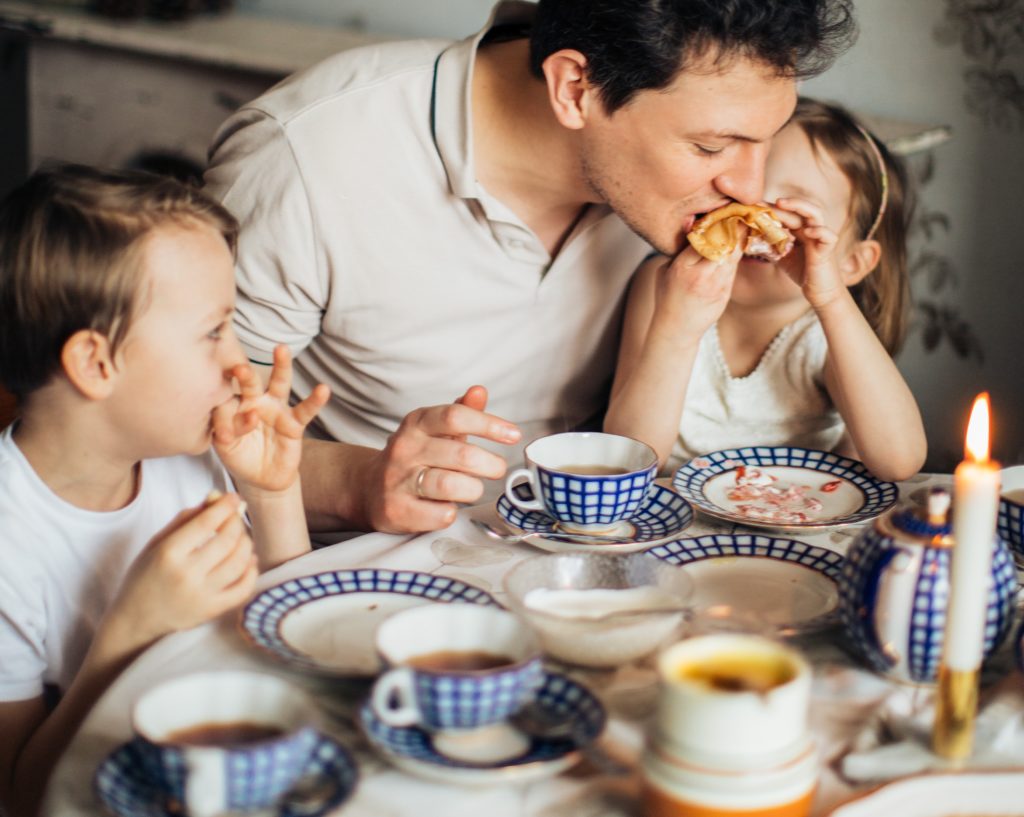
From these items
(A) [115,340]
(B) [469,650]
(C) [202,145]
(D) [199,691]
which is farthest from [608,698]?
(C) [202,145]

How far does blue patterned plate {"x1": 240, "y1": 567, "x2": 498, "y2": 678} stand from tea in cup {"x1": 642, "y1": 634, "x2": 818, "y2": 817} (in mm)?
268

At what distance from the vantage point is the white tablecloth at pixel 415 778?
86 cm

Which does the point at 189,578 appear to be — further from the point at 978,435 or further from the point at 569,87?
the point at 569,87

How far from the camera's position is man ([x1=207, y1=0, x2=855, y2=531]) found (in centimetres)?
162

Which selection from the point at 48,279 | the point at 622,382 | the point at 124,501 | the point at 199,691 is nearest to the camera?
the point at 199,691

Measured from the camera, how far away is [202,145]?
10.2 feet

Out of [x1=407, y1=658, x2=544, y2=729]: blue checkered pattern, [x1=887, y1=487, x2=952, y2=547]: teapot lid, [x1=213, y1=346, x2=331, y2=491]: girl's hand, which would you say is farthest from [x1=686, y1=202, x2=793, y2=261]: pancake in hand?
[x1=407, y1=658, x2=544, y2=729]: blue checkered pattern

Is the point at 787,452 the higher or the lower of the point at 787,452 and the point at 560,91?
the lower

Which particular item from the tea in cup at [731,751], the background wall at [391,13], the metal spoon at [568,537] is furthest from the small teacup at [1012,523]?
the background wall at [391,13]

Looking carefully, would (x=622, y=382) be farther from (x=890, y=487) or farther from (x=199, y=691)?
(x=199, y=691)

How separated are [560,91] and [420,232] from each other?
0.96 feet

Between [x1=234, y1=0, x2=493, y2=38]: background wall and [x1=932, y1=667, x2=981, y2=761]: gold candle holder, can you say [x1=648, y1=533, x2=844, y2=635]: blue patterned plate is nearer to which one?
[x1=932, y1=667, x2=981, y2=761]: gold candle holder

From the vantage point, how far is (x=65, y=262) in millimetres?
1206

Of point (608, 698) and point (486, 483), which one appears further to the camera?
point (486, 483)
